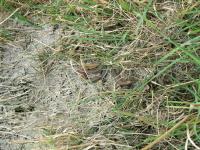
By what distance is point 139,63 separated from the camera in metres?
1.69

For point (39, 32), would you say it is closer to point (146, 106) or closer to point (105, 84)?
point (105, 84)

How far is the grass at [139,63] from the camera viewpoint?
158 cm

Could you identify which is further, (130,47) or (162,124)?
(130,47)

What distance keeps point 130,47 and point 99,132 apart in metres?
0.34

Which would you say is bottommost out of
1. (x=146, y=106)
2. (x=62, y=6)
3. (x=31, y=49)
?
(x=146, y=106)

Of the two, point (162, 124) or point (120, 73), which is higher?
point (120, 73)

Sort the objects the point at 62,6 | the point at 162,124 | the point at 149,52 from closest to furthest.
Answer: the point at 162,124
the point at 149,52
the point at 62,6

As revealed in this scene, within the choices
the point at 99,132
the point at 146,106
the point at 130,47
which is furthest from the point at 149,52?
the point at 99,132

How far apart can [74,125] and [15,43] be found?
447 mm

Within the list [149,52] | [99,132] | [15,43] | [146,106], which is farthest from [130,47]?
[15,43]

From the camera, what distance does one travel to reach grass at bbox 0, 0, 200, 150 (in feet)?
5.18

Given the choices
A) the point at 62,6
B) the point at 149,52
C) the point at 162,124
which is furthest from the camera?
the point at 62,6

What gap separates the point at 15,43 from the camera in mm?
1854

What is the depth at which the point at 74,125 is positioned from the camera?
1.68 metres
